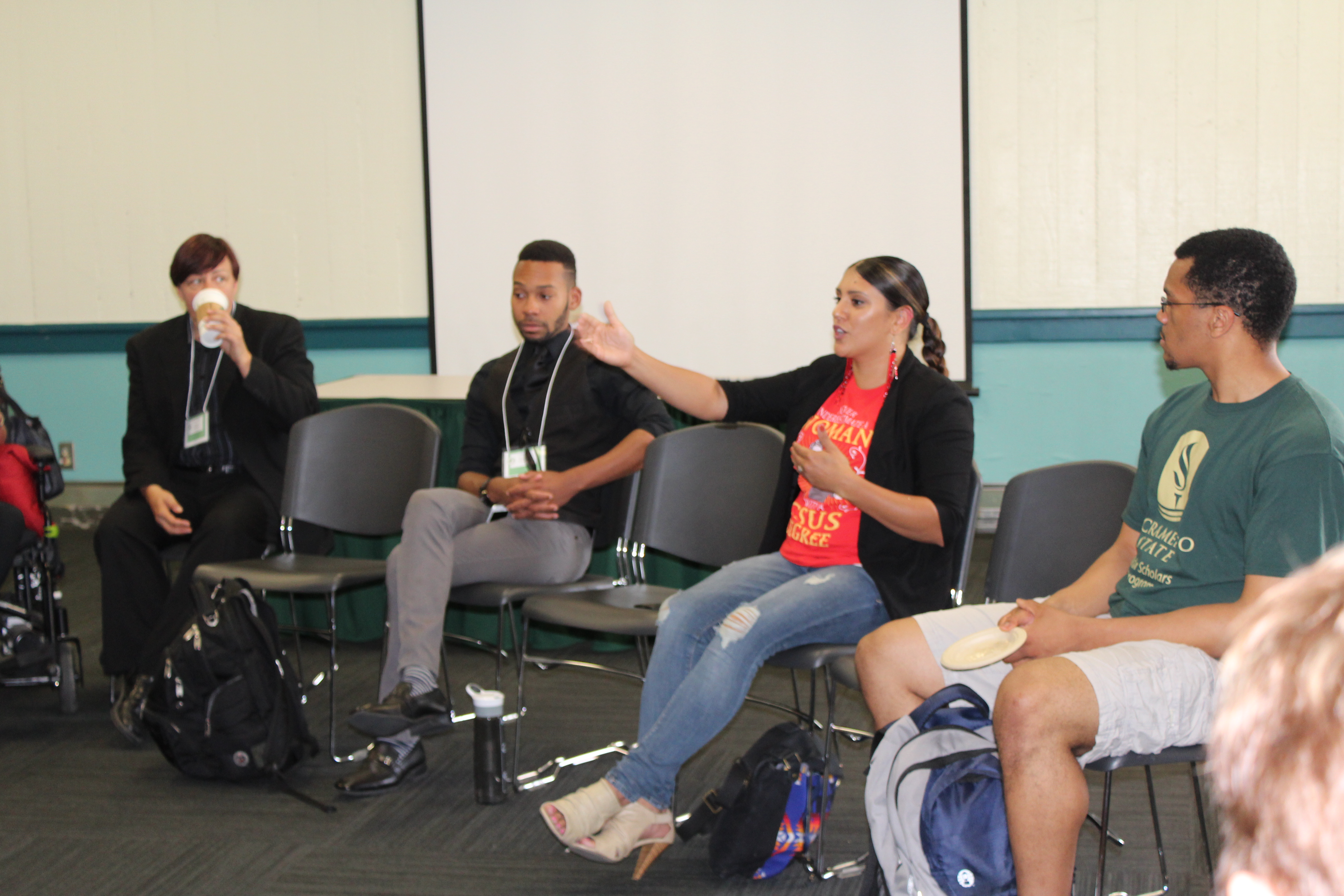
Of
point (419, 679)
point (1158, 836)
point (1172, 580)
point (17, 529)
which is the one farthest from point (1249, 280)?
point (17, 529)

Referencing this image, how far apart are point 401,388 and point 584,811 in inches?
92.7

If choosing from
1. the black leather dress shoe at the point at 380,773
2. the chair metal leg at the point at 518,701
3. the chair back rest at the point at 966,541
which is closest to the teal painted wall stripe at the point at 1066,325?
the chair back rest at the point at 966,541

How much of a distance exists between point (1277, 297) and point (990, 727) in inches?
32.3

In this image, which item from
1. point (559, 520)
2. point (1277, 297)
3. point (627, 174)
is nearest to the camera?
point (1277, 297)

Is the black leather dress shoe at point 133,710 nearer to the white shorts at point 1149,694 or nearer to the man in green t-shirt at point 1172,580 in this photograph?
the man in green t-shirt at point 1172,580

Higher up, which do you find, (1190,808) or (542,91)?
(542,91)

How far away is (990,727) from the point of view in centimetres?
182

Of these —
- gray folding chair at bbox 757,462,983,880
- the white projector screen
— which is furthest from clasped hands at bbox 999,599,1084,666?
the white projector screen

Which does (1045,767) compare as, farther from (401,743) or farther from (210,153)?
(210,153)

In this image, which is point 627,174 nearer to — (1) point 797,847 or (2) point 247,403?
(2) point 247,403

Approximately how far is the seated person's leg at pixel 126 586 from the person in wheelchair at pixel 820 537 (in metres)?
1.54

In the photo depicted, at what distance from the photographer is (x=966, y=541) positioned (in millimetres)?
2367

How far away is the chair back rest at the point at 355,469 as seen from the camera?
10.6 ft

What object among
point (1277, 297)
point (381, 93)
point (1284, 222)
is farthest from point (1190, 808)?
point (381, 93)
